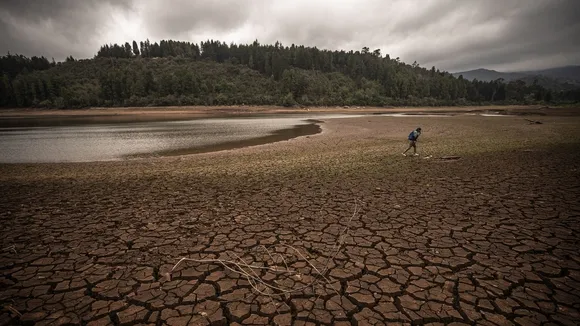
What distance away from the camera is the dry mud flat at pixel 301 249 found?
147 inches

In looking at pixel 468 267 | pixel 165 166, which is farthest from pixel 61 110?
Answer: pixel 468 267

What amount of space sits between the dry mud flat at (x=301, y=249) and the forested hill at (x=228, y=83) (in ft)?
278

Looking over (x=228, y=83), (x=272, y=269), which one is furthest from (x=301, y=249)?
(x=228, y=83)

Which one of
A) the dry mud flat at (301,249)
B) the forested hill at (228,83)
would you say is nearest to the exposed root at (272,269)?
the dry mud flat at (301,249)

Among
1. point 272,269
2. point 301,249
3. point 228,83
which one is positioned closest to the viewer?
point 272,269

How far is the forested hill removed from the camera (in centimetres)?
9406

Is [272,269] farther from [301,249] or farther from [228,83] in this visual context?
[228,83]

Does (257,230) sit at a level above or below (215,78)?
below

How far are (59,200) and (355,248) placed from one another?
9756 millimetres

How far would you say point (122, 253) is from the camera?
528 cm

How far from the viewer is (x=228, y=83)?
108625 millimetres

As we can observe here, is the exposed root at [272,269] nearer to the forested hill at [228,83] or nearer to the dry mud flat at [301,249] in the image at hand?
the dry mud flat at [301,249]

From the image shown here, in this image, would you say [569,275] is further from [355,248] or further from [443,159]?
[443,159]

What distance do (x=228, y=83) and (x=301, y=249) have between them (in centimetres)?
11233
